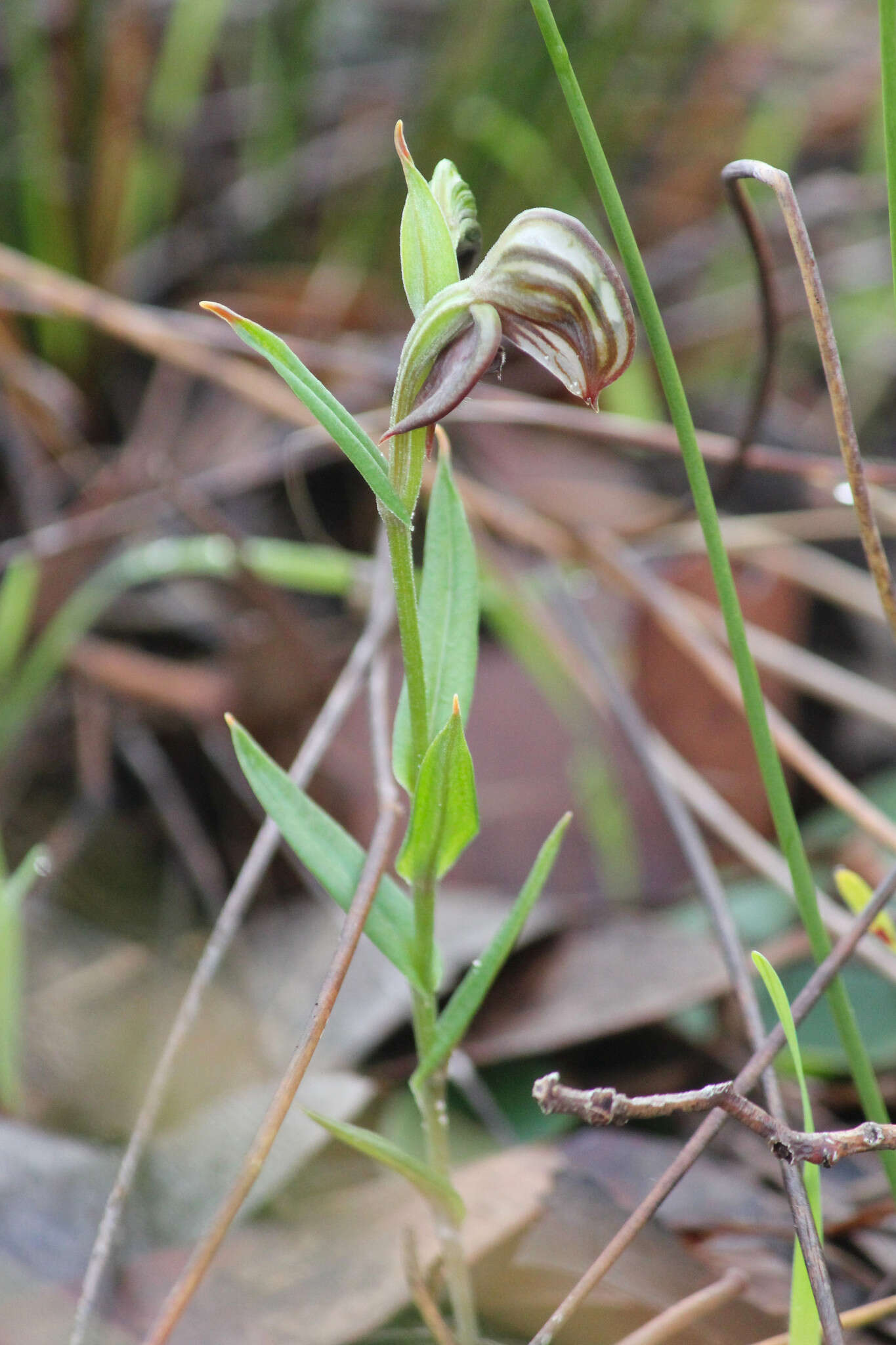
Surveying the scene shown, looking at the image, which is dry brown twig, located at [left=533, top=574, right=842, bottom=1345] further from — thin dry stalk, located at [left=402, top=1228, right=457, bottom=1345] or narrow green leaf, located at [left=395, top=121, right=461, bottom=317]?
narrow green leaf, located at [left=395, top=121, right=461, bottom=317]

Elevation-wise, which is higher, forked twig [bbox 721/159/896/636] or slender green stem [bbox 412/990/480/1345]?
forked twig [bbox 721/159/896/636]

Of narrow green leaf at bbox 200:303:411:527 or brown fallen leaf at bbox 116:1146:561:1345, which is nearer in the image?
narrow green leaf at bbox 200:303:411:527

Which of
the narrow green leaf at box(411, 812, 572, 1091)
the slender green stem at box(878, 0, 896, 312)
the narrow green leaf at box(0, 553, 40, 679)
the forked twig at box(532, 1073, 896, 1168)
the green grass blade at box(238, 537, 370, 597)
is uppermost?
the green grass blade at box(238, 537, 370, 597)

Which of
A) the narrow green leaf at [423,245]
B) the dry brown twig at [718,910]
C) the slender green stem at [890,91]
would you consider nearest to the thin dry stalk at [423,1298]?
the dry brown twig at [718,910]

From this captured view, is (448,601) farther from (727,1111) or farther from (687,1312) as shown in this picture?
(687,1312)

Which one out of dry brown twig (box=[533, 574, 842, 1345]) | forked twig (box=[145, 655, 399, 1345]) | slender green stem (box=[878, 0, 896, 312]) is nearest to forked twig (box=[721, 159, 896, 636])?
slender green stem (box=[878, 0, 896, 312])

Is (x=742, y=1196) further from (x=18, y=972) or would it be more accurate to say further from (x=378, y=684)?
(x=18, y=972)
